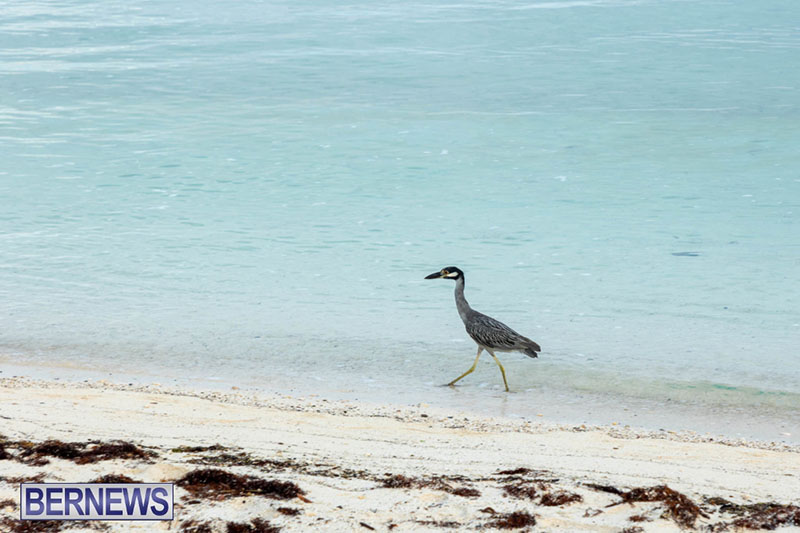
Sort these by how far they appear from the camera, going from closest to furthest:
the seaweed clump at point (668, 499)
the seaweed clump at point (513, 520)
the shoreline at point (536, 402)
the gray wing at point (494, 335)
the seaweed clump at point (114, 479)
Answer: the seaweed clump at point (513, 520) < the seaweed clump at point (668, 499) < the seaweed clump at point (114, 479) < the shoreline at point (536, 402) < the gray wing at point (494, 335)

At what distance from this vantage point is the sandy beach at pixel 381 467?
447 centimetres

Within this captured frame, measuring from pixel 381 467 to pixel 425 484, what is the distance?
410mm

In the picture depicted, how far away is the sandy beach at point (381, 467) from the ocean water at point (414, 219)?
978mm

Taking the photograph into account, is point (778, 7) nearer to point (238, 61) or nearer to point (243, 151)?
point (238, 61)

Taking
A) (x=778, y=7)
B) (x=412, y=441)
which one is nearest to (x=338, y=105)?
(x=412, y=441)

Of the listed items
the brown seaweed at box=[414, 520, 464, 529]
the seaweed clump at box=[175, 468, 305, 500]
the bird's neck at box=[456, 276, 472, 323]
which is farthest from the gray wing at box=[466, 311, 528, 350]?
the brown seaweed at box=[414, 520, 464, 529]

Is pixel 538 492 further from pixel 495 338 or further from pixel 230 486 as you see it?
pixel 495 338

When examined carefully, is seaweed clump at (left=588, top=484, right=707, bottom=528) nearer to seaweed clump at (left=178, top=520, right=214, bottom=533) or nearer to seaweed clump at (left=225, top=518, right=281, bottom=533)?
seaweed clump at (left=225, top=518, right=281, bottom=533)

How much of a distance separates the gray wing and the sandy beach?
0.78 meters

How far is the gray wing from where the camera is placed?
7.50m

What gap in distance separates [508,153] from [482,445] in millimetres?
13112

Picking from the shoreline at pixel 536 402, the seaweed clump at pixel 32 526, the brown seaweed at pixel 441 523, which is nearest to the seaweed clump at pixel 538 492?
the brown seaweed at pixel 441 523

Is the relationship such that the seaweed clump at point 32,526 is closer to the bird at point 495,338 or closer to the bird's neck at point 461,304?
the bird at point 495,338

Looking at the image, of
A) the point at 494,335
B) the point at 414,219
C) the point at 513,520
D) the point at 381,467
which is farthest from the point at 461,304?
the point at 414,219
